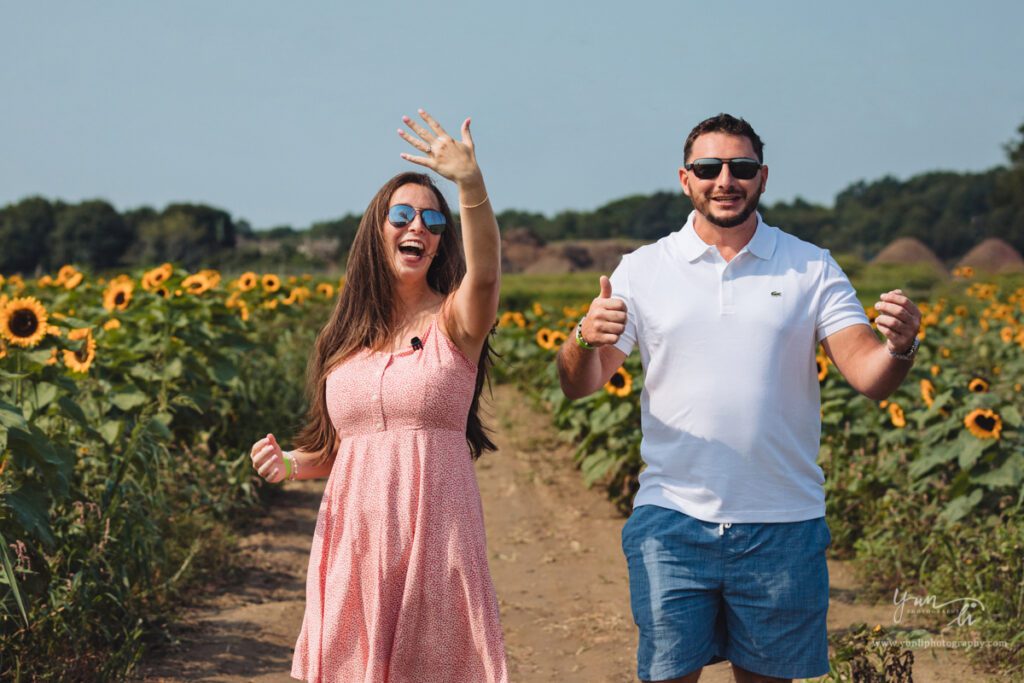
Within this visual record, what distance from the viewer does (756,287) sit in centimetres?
296

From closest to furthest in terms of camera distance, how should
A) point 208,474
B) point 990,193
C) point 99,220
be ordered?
point 208,474 → point 99,220 → point 990,193

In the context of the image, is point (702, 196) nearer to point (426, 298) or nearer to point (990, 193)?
point (426, 298)

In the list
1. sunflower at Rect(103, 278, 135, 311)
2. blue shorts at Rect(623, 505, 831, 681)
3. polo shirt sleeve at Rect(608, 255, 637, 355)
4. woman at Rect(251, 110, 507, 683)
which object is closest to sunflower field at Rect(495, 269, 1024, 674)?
blue shorts at Rect(623, 505, 831, 681)

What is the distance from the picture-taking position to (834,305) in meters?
2.97

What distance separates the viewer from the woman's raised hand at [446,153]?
2773mm

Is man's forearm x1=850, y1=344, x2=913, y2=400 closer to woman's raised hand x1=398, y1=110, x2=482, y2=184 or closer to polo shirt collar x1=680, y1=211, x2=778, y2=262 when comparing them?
polo shirt collar x1=680, y1=211, x2=778, y2=262

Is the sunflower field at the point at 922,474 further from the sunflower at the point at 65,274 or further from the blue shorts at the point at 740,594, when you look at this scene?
the sunflower at the point at 65,274

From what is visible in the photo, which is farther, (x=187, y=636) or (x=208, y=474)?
(x=208, y=474)

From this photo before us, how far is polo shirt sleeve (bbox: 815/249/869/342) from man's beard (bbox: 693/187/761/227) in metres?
0.22

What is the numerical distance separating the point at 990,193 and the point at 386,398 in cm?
6014

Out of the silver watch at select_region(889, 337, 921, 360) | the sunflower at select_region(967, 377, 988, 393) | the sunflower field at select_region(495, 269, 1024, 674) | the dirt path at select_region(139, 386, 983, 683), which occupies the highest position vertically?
the silver watch at select_region(889, 337, 921, 360)

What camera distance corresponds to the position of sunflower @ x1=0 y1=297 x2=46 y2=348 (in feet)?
14.6

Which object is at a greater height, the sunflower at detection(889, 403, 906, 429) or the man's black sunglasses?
the man's black sunglasses

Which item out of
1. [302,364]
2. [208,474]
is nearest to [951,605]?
[208,474]
